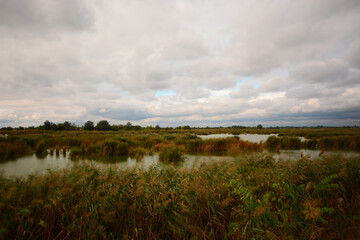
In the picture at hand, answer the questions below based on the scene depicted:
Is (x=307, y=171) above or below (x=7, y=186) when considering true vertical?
below

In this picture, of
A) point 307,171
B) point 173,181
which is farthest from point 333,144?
point 173,181

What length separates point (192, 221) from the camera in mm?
2809

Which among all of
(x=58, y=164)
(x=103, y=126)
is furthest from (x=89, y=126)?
(x=58, y=164)

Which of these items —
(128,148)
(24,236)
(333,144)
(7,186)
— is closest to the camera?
(24,236)

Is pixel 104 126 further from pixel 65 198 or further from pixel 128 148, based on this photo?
pixel 65 198

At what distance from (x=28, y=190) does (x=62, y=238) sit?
1.29 metres

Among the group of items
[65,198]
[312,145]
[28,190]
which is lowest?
[312,145]

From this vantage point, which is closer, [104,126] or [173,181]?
[173,181]

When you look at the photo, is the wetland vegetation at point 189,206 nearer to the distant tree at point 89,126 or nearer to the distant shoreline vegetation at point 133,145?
the distant shoreline vegetation at point 133,145

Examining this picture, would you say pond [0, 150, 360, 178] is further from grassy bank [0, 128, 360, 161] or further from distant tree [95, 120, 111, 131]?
distant tree [95, 120, 111, 131]

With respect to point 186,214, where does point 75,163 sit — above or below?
above

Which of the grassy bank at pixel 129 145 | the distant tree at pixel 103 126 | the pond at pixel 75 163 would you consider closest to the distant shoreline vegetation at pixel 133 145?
the grassy bank at pixel 129 145

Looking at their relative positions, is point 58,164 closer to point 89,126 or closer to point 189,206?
point 189,206

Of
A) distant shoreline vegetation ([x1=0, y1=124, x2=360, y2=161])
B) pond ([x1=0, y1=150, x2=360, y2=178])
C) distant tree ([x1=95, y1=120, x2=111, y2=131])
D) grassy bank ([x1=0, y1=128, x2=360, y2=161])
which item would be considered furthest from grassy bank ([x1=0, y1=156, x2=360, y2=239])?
distant tree ([x1=95, y1=120, x2=111, y2=131])
